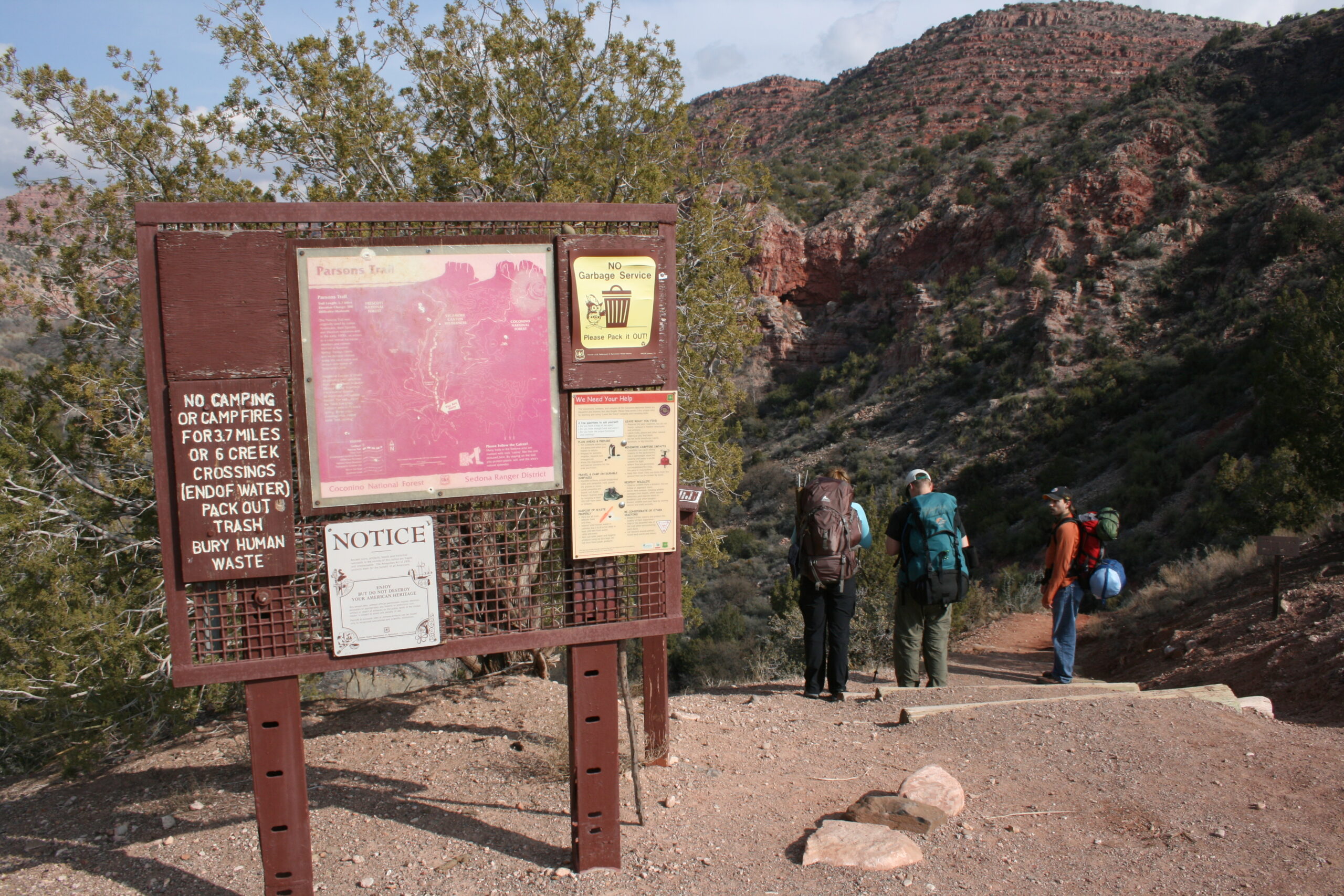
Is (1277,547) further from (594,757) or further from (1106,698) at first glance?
(594,757)

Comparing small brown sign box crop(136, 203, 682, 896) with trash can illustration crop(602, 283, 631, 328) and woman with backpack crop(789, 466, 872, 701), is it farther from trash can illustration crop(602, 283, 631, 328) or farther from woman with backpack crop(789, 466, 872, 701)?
woman with backpack crop(789, 466, 872, 701)

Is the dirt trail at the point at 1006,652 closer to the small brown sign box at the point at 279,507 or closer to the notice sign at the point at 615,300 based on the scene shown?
the small brown sign box at the point at 279,507

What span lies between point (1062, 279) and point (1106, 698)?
27268 millimetres

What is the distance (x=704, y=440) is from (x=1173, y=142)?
31.0 m

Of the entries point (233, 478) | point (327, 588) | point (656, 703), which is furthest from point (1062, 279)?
point (233, 478)

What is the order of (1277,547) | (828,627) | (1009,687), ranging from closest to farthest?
(828,627)
(1009,687)
(1277,547)

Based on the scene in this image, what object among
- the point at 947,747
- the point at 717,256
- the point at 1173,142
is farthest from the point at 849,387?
the point at 947,747

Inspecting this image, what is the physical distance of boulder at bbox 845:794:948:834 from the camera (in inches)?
155

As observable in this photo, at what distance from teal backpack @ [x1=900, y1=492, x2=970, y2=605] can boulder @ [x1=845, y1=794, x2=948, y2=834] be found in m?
2.08

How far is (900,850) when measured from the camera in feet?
12.1

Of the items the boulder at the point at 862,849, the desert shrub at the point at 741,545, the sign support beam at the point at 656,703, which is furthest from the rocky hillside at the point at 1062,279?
the boulder at the point at 862,849

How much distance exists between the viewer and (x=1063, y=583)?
664 centimetres

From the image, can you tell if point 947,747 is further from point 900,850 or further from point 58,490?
point 58,490

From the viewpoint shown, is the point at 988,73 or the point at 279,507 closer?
the point at 279,507
